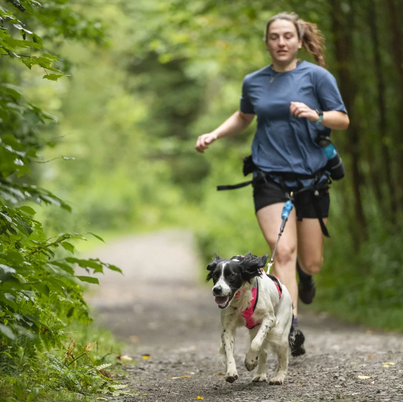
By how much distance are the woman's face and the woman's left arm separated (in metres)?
0.52

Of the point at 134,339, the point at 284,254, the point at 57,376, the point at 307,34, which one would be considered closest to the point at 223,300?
the point at 57,376

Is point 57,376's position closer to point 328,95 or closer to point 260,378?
point 260,378

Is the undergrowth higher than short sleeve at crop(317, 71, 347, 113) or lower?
lower

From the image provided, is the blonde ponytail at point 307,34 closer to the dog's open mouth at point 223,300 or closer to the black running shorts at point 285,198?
the black running shorts at point 285,198

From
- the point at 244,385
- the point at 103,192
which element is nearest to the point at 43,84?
the point at 244,385

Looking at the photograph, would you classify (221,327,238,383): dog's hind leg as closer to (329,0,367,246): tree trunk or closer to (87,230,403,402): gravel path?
(87,230,403,402): gravel path

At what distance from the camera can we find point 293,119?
16.6 ft

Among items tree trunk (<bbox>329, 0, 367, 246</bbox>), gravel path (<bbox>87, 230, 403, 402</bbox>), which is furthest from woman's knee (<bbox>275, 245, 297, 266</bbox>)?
tree trunk (<bbox>329, 0, 367, 246</bbox>)

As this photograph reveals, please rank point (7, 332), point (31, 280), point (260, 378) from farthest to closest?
1. point (260, 378)
2. point (31, 280)
3. point (7, 332)

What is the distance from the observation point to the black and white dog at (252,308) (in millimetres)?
3897

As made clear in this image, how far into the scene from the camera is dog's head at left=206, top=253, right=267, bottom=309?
3840 mm

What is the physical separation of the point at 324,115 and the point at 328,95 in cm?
25

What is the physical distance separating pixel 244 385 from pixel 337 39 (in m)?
6.23

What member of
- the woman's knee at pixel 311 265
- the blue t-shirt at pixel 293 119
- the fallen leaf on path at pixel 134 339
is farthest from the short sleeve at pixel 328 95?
the fallen leaf on path at pixel 134 339
